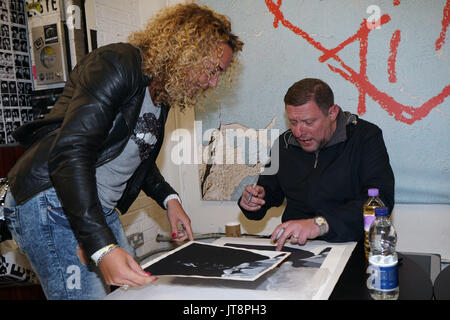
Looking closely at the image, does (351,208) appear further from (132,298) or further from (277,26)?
(277,26)

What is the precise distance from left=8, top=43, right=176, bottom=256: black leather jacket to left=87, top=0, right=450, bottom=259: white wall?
1240 millimetres

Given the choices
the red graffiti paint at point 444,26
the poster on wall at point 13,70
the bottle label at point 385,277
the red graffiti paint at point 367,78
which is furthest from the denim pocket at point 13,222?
the red graffiti paint at point 444,26

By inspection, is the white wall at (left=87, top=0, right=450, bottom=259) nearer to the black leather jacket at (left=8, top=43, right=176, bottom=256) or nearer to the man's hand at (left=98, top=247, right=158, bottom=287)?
the black leather jacket at (left=8, top=43, right=176, bottom=256)

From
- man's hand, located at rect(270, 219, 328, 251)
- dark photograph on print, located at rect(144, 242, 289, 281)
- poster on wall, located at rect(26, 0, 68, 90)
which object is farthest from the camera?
poster on wall, located at rect(26, 0, 68, 90)

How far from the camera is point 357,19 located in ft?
6.79

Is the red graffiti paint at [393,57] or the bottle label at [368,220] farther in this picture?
the red graffiti paint at [393,57]

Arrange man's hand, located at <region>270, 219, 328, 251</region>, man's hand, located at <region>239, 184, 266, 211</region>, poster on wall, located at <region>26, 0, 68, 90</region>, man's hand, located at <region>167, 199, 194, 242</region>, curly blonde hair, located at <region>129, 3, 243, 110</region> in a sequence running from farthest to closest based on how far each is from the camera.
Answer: poster on wall, located at <region>26, 0, 68, 90</region>
man's hand, located at <region>239, 184, 266, 211</region>
man's hand, located at <region>167, 199, 194, 242</region>
man's hand, located at <region>270, 219, 328, 251</region>
curly blonde hair, located at <region>129, 3, 243, 110</region>

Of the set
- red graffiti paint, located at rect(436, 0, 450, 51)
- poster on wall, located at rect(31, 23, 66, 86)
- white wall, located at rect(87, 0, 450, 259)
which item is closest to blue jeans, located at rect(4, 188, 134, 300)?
poster on wall, located at rect(31, 23, 66, 86)

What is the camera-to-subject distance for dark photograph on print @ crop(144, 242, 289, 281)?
0.96 m

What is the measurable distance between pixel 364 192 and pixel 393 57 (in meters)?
0.90

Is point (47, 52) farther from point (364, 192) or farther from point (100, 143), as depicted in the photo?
point (364, 192)

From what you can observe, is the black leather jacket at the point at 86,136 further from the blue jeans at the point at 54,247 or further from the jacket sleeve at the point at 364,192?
the jacket sleeve at the point at 364,192

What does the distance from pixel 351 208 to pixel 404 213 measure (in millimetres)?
887

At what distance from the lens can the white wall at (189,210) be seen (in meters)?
2.01
